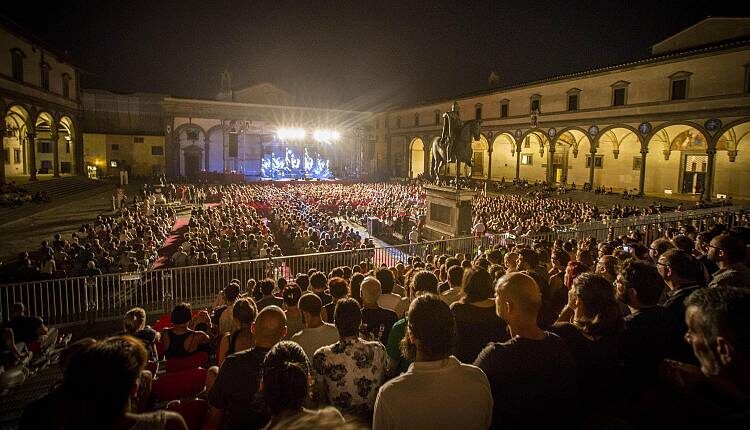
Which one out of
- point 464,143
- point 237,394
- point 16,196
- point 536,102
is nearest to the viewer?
point 237,394

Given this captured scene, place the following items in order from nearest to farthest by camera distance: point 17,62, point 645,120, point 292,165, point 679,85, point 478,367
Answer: point 478,367, point 17,62, point 679,85, point 645,120, point 292,165

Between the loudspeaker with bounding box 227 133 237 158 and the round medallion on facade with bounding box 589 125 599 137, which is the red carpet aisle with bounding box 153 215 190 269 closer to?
the loudspeaker with bounding box 227 133 237 158

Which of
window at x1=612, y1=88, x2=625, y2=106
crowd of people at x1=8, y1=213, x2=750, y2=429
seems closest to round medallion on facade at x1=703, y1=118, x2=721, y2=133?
window at x1=612, y1=88, x2=625, y2=106

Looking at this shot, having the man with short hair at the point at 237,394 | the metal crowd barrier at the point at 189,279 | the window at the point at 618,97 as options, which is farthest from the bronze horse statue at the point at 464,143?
the window at the point at 618,97

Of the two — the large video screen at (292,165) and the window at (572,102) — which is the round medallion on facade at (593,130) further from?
the large video screen at (292,165)

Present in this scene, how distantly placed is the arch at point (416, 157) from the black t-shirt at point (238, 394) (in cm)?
5376

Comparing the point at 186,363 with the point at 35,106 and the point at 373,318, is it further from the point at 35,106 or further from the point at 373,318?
the point at 35,106

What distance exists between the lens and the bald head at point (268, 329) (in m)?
3.30

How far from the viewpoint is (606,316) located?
9.62 ft

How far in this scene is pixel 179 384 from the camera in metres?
4.15

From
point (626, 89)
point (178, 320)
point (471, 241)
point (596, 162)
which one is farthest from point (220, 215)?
point (596, 162)

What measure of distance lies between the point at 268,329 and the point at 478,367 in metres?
1.62

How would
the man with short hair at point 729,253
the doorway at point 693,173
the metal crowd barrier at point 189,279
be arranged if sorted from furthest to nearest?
the doorway at point 693,173 < the metal crowd barrier at point 189,279 < the man with short hair at point 729,253

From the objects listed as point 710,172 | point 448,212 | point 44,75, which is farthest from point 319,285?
point 44,75
